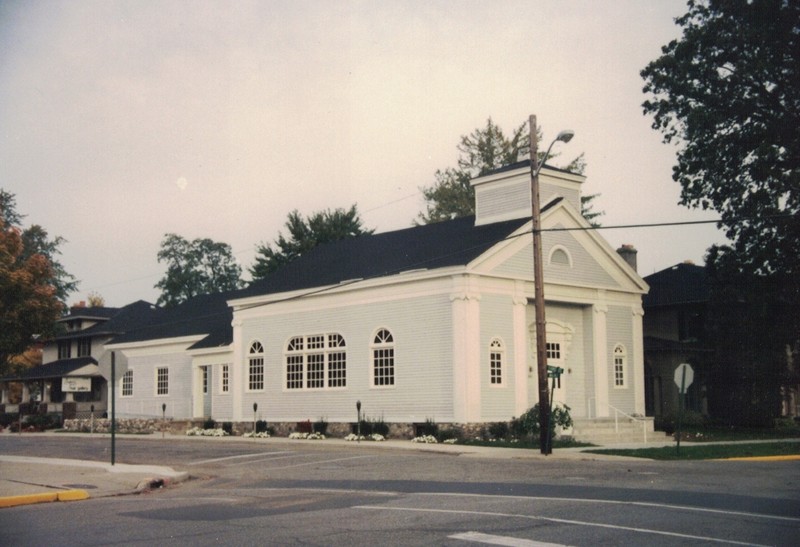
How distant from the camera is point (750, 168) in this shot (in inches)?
1325

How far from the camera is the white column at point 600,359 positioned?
116ft

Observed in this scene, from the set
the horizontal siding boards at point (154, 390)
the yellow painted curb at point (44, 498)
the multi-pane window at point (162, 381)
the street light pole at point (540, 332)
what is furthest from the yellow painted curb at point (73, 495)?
the multi-pane window at point (162, 381)

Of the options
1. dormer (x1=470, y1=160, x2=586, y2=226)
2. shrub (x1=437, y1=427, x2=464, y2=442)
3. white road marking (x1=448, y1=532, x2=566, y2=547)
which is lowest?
shrub (x1=437, y1=427, x2=464, y2=442)

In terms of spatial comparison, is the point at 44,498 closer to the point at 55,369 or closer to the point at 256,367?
the point at 256,367

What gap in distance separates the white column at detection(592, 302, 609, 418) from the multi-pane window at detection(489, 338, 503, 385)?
517 cm

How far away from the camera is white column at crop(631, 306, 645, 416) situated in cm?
3706

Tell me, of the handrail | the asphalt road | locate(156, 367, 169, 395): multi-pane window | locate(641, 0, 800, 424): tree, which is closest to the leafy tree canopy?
locate(641, 0, 800, 424): tree

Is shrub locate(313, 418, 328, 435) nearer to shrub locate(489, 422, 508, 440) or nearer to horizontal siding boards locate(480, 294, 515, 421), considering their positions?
horizontal siding boards locate(480, 294, 515, 421)

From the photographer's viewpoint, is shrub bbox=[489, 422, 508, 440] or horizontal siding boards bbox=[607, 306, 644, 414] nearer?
shrub bbox=[489, 422, 508, 440]

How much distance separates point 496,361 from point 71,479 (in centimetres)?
1645

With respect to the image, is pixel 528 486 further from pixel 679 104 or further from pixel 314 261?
pixel 314 261

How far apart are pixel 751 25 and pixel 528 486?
22941mm

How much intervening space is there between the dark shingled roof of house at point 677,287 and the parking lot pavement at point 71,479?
29.9m

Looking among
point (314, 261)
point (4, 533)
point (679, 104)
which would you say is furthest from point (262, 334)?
point (4, 533)
